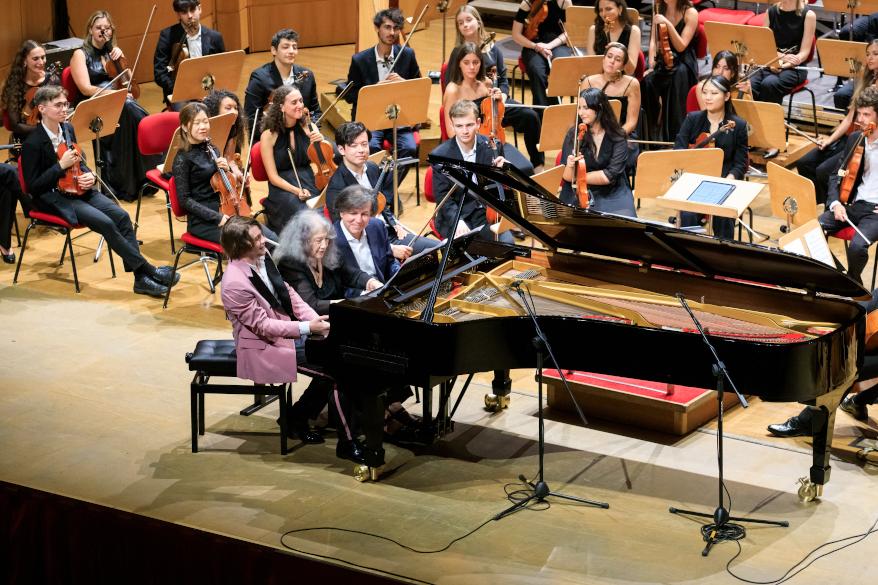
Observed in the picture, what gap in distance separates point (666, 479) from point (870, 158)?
2650 millimetres

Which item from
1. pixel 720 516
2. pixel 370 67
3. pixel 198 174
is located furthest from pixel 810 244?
pixel 370 67

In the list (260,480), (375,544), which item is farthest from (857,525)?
(260,480)

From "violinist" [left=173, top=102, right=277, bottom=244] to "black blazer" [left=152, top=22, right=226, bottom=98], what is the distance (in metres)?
1.90

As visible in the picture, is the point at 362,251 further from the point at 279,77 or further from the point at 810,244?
the point at 279,77

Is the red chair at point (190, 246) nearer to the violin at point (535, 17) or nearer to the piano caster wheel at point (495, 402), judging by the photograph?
the piano caster wheel at point (495, 402)

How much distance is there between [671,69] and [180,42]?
3422mm

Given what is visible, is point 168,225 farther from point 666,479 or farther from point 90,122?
point 666,479

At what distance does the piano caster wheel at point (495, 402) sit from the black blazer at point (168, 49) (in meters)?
3.91

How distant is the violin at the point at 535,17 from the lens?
30.6ft

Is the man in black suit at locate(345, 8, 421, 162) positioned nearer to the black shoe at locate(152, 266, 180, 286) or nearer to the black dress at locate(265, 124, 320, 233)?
the black dress at locate(265, 124, 320, 233)

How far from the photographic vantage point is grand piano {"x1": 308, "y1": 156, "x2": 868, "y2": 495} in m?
4.62

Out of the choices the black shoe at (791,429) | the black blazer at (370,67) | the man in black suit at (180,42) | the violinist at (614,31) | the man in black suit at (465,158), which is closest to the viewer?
the black shoe at (791,429)

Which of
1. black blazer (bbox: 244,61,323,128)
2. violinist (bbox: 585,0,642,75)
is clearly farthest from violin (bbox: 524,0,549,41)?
black blazer (bbox: 244,61,323,128)

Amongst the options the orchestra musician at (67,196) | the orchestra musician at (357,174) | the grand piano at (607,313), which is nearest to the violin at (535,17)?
the orchestra musician at (357,174)
